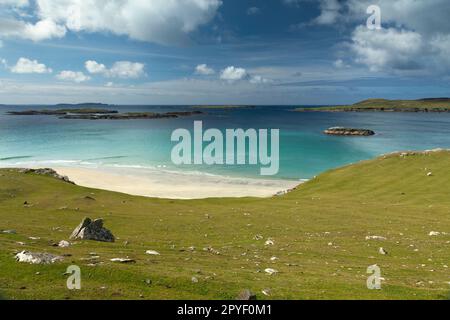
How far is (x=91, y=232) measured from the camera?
2403 centimetres

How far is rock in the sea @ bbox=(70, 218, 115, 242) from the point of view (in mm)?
23688

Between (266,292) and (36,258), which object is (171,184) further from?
(266,292)

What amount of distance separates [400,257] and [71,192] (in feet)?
141

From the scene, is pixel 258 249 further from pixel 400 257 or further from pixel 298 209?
pixel 298 209

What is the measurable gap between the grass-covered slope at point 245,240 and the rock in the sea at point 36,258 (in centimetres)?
45

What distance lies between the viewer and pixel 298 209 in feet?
135

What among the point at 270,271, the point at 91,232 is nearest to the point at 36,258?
the point at 91,232

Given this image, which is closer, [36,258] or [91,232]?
[36,258]

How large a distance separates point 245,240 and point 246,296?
14705mm

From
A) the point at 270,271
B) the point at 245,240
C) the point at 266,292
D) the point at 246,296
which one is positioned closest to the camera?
the point at 246,296

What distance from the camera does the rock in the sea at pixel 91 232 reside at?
23688 millimetres

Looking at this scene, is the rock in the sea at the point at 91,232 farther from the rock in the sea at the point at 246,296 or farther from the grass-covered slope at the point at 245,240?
the rock in the sea at the point at 246,296

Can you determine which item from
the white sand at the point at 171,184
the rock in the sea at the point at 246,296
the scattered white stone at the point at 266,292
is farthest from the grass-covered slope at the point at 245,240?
the white sand at the point at 171,184
